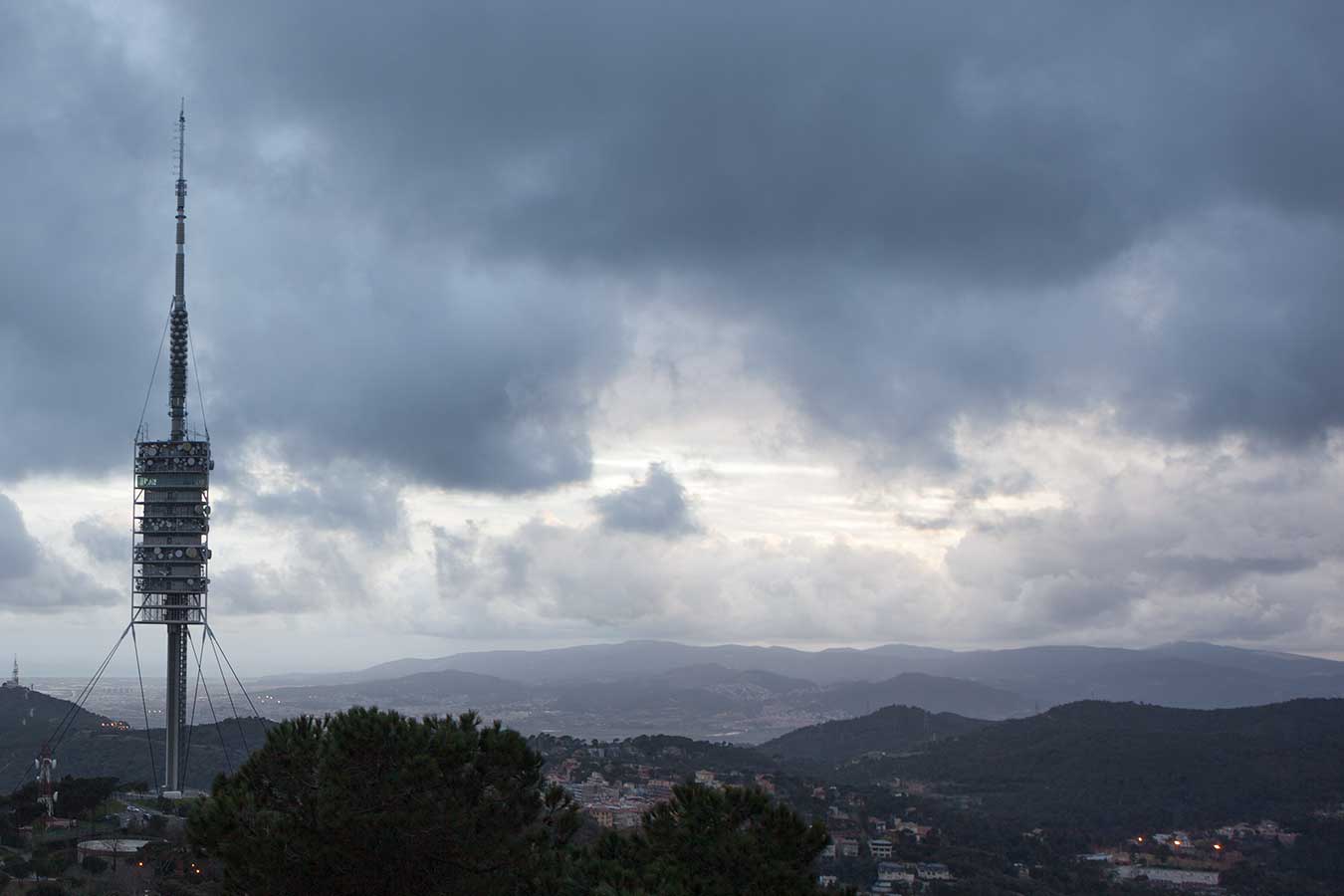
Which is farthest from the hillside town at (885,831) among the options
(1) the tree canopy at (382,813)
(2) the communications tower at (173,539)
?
(1) the tree canopy at (382,813)

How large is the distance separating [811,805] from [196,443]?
172 ft

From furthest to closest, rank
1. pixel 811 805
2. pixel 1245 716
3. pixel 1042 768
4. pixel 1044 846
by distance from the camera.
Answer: pixel 1245 716
pixel 1042 768
pixel 811 805
pixel 1044 846

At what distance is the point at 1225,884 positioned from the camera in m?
79.9

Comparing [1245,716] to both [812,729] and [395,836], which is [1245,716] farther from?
[395,836]

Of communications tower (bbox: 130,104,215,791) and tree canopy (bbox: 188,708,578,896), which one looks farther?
communications tower (bbox: 130,104,215,791)

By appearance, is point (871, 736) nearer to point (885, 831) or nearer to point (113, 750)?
point (885, 831)

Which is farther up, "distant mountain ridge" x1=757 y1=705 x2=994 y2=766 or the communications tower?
the communications tower

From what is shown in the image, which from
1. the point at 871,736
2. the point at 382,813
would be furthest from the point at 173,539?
the point at 871,736

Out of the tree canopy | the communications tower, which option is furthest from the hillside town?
the tree canopy

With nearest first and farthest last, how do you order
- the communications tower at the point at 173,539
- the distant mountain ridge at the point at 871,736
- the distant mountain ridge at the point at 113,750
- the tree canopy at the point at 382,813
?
the tree canopy at the point at 382,813 → the communications tower at the point at 173,539 → the distant mountain ridge at the point at 113,750 → the distant mountain ridge at the point at 871,736

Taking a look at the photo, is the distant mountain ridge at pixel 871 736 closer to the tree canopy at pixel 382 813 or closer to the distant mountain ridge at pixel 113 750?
the distant mountain ridge at pixel 113 750

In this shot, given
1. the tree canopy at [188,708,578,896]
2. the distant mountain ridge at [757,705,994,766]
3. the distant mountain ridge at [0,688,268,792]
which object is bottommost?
the distant mountain ridge at [757,705,994,766]

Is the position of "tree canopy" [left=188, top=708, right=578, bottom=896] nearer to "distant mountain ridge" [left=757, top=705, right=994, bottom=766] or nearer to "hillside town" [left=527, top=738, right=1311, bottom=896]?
"hillside town" [left=527, top=738, right=1311, bottom=896]

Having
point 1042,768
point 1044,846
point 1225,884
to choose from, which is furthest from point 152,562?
point 1042,768
